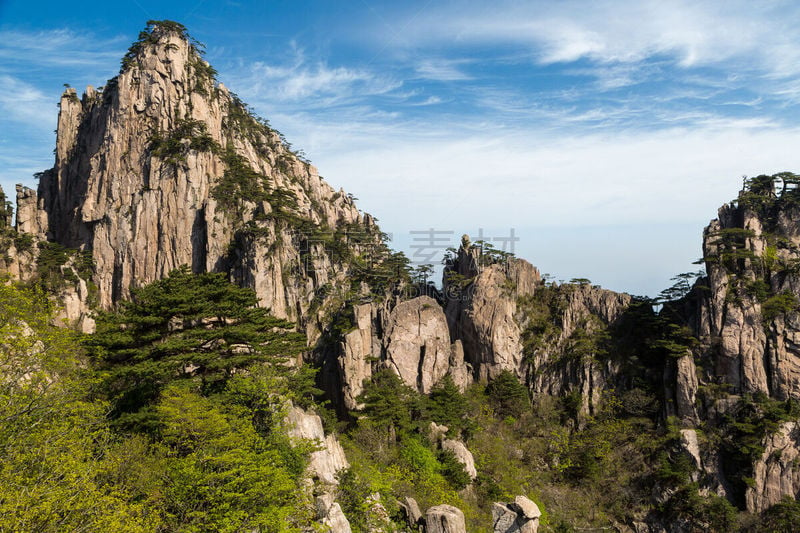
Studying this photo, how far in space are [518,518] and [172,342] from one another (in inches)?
824

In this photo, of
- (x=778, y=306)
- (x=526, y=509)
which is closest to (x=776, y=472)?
(x=778, y=306)

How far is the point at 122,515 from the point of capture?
16500mm

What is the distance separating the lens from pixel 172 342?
3083cm

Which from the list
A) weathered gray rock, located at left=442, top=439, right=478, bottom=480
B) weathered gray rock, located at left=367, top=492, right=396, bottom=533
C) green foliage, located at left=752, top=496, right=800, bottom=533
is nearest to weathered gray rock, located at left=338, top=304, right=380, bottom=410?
weathered gray rock, located at left=442, top=439, right=478, bottom=480

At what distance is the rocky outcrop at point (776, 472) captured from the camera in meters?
49.1

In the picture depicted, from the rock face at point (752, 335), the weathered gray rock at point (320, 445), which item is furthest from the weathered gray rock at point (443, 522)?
the rock face at point (752, 335)

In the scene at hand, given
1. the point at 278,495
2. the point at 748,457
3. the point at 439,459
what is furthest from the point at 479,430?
the point at 278,495

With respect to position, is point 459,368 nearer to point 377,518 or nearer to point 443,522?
point 377,518

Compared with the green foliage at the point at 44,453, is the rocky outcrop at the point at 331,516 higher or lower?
lower

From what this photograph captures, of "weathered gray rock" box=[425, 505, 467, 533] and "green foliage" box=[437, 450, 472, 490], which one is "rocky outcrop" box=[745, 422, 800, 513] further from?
"weathered gray rock" box=[425, 505, 467, 533]

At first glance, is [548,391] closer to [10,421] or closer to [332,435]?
[332,435]

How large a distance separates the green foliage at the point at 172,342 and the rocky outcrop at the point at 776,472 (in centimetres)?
4496

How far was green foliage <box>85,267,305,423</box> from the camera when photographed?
29.8 m

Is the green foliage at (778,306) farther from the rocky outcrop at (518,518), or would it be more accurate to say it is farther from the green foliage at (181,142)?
the green foliage at (181,142)
